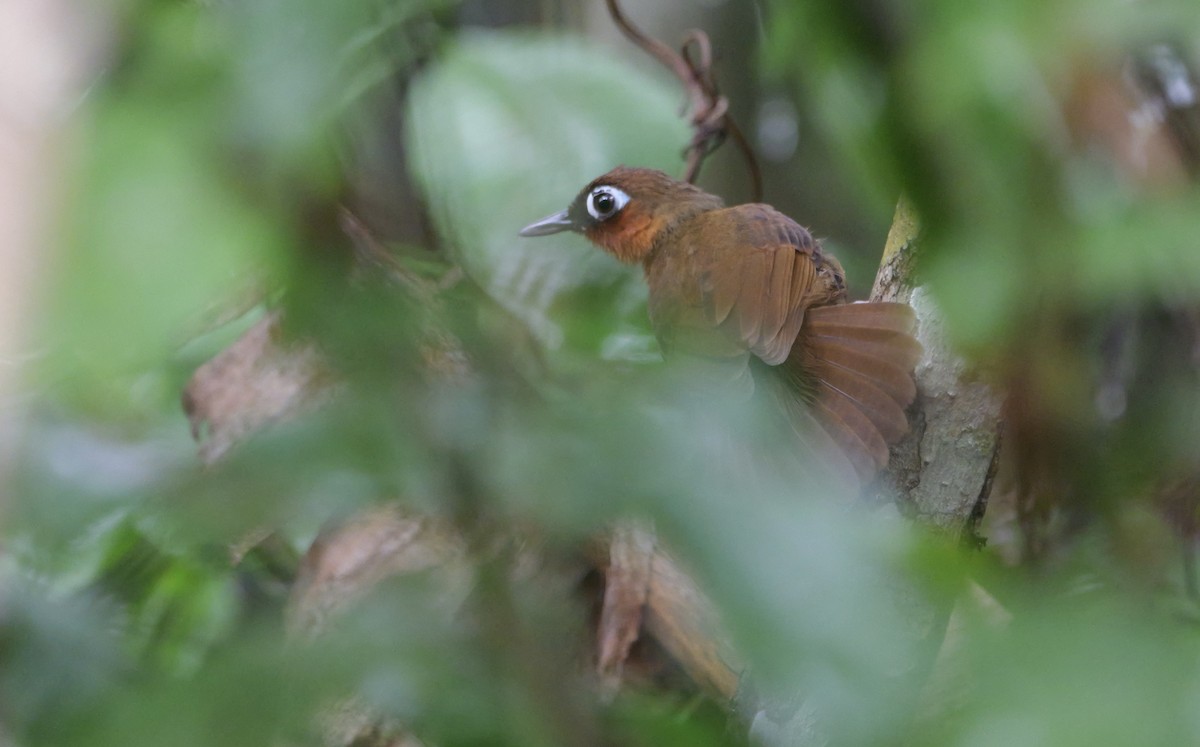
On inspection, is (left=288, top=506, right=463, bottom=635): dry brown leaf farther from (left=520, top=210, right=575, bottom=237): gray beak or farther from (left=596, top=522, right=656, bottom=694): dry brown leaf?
(left=520, top=210, right=575, bottom=237): gray beak

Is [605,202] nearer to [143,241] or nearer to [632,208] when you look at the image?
[632,208]

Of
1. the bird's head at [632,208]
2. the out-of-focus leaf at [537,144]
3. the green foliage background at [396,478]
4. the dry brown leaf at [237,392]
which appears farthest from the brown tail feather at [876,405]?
the dry brown leaf at [237,392]

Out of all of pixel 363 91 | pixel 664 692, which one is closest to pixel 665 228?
pixel 664 692

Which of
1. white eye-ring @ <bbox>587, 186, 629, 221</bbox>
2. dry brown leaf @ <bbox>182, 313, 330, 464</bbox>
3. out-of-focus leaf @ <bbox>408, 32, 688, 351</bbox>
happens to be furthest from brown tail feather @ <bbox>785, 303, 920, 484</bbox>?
dry brown leaf @ <bbox>182, 313, 330, 464</bbox>

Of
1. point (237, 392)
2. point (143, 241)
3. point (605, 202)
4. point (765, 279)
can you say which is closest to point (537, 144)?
point (605, 202)

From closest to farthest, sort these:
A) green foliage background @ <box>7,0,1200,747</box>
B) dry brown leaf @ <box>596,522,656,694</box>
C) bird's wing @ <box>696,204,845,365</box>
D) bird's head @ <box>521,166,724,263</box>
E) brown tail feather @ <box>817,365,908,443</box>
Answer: green foliage background @ <box>7,0,1200,747</box> < brown tail feather @ <box>817,365,908,443</box> < bird's wing @ <box>696,204,845,365</box> < dry brown leaf @ <box>596,522,656,694</box> < bird's head @ <box>521,166,724,263</box>

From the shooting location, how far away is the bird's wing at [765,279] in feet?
4.37

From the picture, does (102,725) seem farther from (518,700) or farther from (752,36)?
(752,36)

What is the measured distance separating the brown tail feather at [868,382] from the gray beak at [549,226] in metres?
0.43

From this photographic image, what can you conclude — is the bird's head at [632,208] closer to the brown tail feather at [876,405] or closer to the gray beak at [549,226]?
the gray beak at [549,226]

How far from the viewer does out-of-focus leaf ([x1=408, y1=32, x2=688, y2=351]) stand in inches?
59.6

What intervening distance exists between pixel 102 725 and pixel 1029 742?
62 cm

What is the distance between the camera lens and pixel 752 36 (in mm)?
2414

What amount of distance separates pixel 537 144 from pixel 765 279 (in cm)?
47
